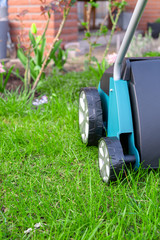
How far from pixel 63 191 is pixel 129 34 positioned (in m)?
0.80

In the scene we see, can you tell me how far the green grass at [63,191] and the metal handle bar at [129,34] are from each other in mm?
505

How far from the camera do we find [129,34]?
127cm

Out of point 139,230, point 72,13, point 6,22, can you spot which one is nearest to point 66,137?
point 139,230

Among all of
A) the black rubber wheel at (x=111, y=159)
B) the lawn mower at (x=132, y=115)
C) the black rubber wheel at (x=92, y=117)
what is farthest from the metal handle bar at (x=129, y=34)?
the black rubber wheel at (x=111, y=159)

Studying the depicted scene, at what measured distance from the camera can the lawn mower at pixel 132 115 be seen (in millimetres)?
1329

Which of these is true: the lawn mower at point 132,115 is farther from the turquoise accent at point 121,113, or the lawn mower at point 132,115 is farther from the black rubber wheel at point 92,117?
the black rubber wheel at point 92,117

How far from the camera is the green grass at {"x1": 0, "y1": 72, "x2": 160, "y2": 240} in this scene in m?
1.14

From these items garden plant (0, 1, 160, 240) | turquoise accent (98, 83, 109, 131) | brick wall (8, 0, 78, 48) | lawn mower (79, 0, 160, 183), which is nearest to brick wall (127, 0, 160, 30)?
brick wall (8, 0, 78, 48)

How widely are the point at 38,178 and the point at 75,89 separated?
4.53 feet

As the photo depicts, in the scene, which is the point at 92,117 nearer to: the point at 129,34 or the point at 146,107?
the point at 146,107

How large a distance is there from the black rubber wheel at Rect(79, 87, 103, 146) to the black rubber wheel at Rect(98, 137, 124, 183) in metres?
0.21

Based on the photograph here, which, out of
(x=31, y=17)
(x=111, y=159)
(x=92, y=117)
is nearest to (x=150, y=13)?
(x=31, y=17)

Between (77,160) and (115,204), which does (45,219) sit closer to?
(115,204)

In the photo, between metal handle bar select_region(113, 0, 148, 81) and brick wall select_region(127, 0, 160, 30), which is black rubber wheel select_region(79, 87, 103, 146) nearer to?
metal handle bar select_region(113, 0, 148, 81)
